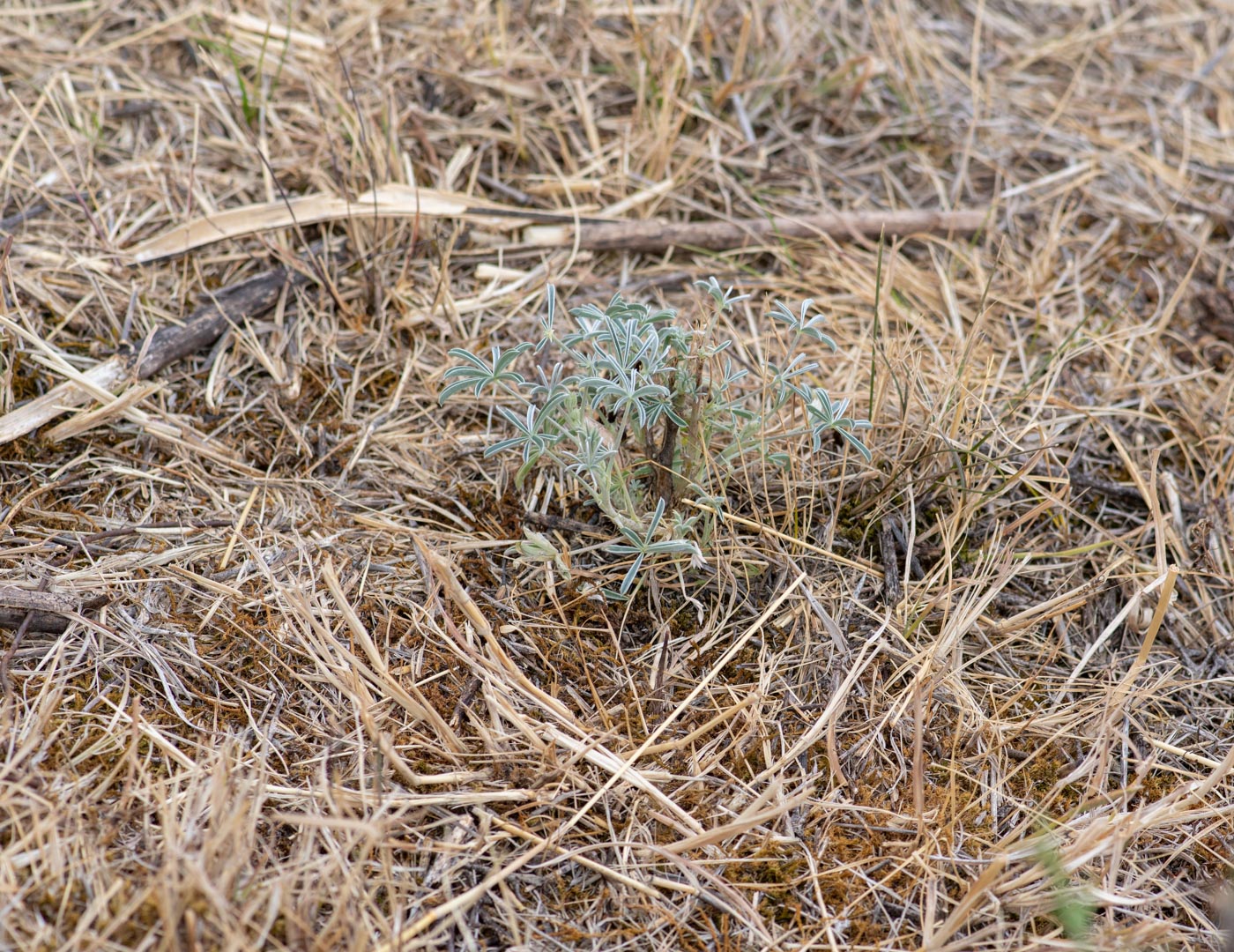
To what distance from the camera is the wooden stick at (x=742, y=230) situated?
8.82 ft

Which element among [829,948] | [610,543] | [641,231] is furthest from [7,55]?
[829,948]

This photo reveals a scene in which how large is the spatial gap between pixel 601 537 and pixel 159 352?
1.17 meters

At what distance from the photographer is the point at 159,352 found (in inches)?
89.4

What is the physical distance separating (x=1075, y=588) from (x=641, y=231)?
4.84 feet

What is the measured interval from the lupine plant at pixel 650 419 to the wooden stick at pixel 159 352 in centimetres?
75

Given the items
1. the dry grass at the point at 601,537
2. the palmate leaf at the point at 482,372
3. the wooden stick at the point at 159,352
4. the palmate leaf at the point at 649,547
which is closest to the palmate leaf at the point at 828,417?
the dry grass at the point at 601,537

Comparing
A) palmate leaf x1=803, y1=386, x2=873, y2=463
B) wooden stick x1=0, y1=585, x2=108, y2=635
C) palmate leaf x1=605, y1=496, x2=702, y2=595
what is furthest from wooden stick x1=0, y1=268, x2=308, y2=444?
palmate leaf x1=803, y1=386, x2=873, y2=463

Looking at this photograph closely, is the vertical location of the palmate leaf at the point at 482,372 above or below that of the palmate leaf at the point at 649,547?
above

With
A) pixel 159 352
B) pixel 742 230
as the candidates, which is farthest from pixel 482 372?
pixel 742 230

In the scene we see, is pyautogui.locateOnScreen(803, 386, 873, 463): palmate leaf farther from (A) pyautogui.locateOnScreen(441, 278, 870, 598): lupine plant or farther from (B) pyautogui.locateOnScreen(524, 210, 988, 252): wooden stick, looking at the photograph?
(B) pyautogui.locateOnScreen(524, 210, 988, 252): wooden stick

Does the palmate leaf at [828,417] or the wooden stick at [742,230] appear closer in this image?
the palmate leaf at [828,417]

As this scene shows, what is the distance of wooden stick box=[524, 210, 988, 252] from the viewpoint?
8.82ft

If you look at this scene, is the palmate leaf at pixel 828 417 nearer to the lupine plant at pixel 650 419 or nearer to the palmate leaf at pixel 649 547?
the lupine plant at pixel 650 419

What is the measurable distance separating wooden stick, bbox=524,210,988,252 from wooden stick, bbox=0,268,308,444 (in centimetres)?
75
